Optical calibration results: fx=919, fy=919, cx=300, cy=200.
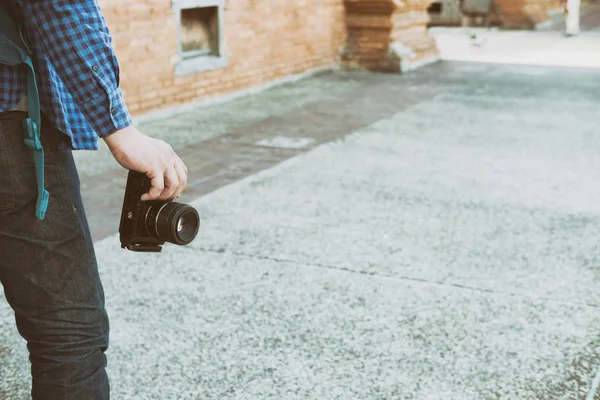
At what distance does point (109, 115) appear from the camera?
1.85 m

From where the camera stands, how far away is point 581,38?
16.3m

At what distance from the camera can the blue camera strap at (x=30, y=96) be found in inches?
71.6

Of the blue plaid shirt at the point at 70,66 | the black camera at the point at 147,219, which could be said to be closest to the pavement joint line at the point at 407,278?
the black camera at the point at 147,219

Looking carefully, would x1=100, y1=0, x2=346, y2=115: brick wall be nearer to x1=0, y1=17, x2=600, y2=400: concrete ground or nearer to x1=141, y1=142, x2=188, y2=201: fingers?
x1=0, y1=17, x2=600, y2=400: concrete ground

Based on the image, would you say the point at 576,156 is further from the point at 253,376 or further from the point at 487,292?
the point at 253,376

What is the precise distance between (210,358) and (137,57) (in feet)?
16.8

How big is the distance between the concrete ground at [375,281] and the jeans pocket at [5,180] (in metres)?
1.31

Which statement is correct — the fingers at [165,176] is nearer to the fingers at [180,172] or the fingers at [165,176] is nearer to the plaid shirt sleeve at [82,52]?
the fingers at [180,172]

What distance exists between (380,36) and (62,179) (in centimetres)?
1001

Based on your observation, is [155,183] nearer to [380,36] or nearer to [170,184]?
[170,184]

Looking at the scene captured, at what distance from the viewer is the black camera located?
6.48 ft

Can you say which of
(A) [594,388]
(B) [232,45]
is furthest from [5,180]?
(B) [232,45]

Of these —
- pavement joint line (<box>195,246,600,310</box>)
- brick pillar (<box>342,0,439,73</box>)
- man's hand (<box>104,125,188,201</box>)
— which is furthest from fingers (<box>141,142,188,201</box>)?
brick pillar (<box>342,0,439,73</box>)

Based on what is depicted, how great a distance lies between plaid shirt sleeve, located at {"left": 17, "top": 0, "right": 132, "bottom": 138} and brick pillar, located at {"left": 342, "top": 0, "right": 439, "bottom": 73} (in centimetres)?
978
